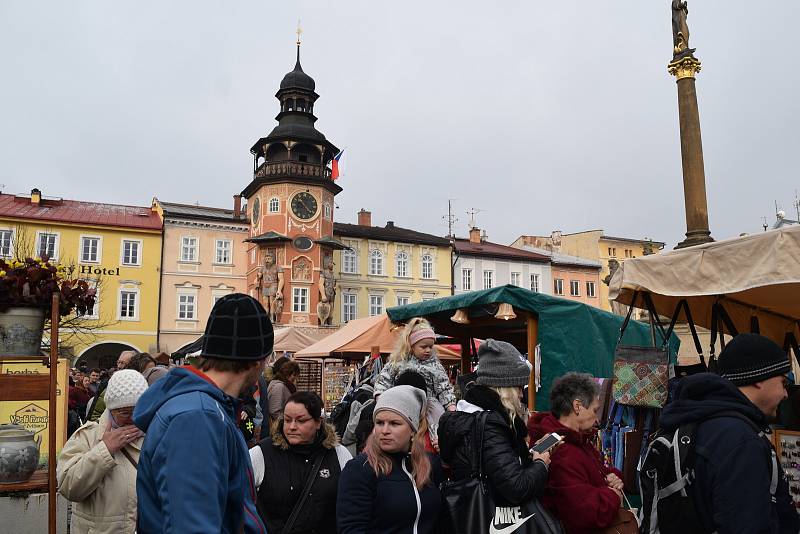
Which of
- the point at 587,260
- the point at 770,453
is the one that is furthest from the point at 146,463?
the point at 587,260

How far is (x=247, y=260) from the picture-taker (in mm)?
41188

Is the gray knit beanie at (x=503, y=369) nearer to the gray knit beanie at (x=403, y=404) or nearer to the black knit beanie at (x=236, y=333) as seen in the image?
the gray knit beanie at (x=403, y=404)

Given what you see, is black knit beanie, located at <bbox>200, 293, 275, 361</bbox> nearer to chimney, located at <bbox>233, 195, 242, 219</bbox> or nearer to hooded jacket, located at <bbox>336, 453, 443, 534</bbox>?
hooded jacket, located at <bbox>336, 453, 443, 534</bbox>

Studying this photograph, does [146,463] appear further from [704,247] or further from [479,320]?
[479,320]

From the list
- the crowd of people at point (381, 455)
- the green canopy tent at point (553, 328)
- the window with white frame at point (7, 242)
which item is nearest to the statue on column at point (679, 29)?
the green canopy tent at point (553, 328)

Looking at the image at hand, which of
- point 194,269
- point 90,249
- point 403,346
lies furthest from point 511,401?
point 90,249

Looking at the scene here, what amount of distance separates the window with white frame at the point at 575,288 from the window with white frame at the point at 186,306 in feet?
92.6

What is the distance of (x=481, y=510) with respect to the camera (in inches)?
129

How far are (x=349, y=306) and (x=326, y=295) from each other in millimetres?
4323

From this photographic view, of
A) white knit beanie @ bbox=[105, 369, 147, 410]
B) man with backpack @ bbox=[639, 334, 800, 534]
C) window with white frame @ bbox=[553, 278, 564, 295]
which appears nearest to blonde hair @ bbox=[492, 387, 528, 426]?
man with backpack @ bbox=[639, 334, 800, 534]

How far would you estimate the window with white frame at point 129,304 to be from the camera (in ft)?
126

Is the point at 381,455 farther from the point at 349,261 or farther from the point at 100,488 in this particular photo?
the point at 349,261

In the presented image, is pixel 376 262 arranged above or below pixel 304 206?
below

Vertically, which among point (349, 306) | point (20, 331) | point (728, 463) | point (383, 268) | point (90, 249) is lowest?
point (728, 463)
